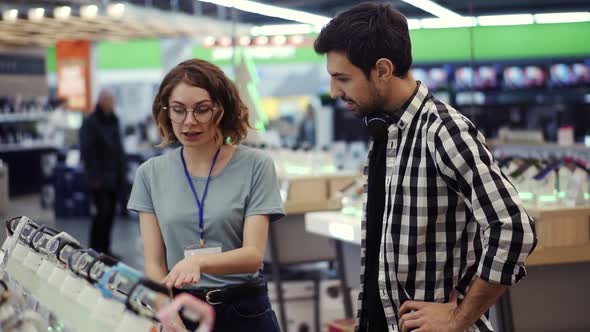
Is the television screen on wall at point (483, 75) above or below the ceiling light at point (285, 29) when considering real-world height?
below

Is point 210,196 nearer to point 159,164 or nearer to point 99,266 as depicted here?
point 159,164

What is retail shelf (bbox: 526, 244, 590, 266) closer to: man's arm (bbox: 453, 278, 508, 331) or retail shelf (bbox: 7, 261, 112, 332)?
man's arm (bbox: 453, 278, 508, 331)

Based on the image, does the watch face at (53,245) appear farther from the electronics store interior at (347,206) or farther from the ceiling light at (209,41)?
the ceiling light at (209,41)

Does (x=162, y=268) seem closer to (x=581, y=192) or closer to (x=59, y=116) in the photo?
(x=581, y=192)

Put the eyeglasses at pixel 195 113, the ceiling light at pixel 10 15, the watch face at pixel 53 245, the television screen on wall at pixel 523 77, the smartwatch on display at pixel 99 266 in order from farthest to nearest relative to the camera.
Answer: the ceiling light at pixel 10 15 → the television screen on wall at pixel 523 77 → the eyeglasses at pixel 195 113 → the watch face at pixel 53 245 → the smartwatch on display at pixel 99 266

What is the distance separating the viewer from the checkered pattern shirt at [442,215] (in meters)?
2.02

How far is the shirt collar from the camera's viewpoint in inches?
86.8

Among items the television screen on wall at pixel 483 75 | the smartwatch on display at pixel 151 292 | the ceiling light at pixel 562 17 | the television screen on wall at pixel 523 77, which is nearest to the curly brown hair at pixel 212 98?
the smartwatch on display at pixel 151 292

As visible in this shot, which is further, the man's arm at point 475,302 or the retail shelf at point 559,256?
the retail shelf at point 559,256

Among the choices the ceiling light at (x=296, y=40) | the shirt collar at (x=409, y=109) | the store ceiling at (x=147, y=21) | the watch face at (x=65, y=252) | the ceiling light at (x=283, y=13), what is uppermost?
the store ceiling at (x=147, y=21)

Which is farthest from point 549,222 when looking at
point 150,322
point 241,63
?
point 241,63

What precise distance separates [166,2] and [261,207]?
1421cm

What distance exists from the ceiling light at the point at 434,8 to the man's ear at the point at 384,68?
5.96 metres

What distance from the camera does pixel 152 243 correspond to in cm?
261
